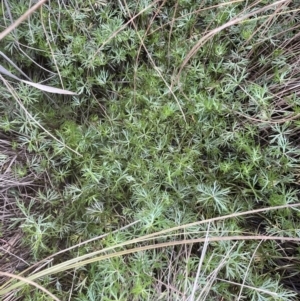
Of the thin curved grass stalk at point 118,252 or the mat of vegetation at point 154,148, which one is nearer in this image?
the thin curved grass stalk at point 118,252

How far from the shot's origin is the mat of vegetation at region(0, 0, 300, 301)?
4.29ft

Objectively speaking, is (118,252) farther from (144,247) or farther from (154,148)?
(154,148)

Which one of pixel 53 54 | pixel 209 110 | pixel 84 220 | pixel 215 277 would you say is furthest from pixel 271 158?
pixel 53 54

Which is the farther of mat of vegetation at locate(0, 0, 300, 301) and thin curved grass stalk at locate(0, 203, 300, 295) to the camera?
mat of vegetation at locate(0, 0, 300, 301)

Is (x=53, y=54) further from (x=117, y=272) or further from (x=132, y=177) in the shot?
(x=117, y=272)

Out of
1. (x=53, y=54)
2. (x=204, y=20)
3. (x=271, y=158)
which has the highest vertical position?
(x=53, y=54)

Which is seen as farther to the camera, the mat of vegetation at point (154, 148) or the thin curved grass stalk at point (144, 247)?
the mat of vegetation at point (154, 148)

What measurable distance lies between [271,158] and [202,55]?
422 millimetres

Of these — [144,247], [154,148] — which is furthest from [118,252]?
[154,148]

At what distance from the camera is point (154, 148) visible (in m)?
1.38

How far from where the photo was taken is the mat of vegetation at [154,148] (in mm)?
1308

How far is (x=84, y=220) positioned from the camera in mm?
1429

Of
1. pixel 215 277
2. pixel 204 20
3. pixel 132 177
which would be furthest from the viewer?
pixel 204 20

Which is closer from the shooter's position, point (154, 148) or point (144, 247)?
point (144, 247)
